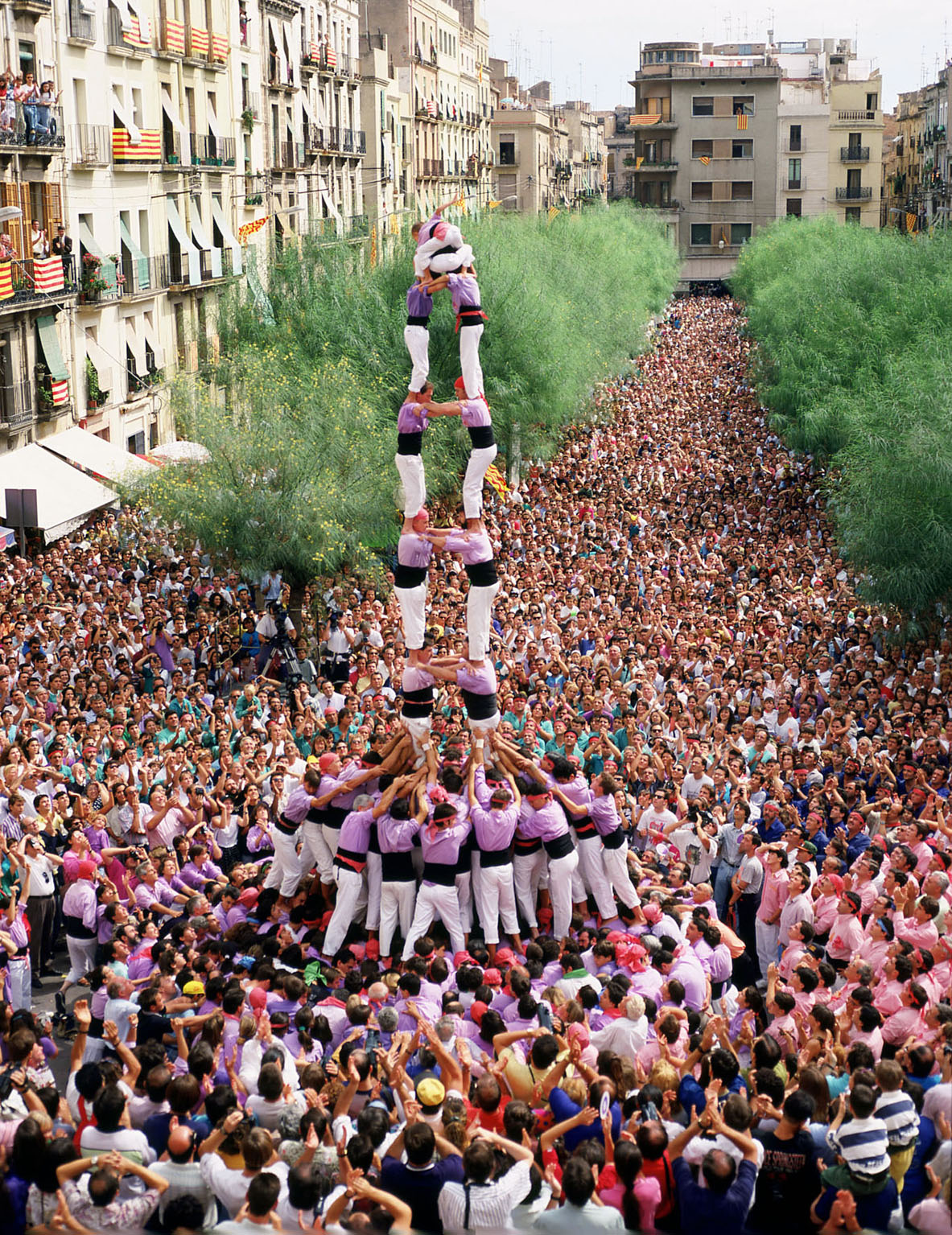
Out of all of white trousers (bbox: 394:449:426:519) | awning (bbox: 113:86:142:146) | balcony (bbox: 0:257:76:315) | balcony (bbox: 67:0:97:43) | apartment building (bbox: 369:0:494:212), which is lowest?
white trousers (bbox: 394:449:426:519)

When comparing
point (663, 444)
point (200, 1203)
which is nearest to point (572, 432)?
point (663, 444)

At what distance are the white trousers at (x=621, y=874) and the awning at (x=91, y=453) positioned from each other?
1655cm

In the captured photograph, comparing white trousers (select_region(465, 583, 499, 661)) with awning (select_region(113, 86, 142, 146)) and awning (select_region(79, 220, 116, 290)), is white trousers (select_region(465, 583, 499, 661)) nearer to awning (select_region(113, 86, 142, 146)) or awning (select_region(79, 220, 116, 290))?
awning (select_region(79, 220, 116, 290))

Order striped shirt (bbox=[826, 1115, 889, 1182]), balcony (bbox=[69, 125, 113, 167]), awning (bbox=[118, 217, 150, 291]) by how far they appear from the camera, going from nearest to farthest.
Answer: striped shirt (bbox=[826, 1115, 889, 1182])
balcony (bbox=[69, 125, 113, 167])
awning (bbox=[118, 217, 150, 291])

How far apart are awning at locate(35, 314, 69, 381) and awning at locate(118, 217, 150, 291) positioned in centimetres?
432

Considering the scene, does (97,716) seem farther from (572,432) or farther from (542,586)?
(572,432)

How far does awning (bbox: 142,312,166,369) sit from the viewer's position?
33.8 meters

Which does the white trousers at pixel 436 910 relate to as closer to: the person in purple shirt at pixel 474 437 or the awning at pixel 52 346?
the person in purple shirt at pixel 474 437

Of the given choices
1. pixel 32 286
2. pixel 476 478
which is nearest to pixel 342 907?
pixel 476 478

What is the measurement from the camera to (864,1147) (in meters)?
6.74

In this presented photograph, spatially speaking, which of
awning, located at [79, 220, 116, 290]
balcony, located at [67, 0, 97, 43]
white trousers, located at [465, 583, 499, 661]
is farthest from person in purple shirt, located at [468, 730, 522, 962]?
balcony, located at [67, 0, 97, 43]

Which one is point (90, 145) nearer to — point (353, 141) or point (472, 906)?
point (353, 141)

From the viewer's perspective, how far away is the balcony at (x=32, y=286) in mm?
26141

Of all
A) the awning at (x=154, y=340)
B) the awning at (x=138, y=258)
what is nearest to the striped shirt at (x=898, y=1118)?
the awning at (x=138, y=258)
